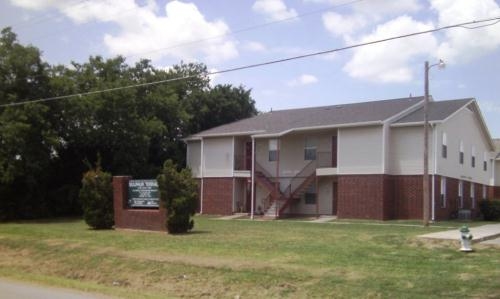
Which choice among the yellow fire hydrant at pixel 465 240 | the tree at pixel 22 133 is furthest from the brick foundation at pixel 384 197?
the tree at pixel 22 133

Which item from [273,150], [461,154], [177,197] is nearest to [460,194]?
[461,154]

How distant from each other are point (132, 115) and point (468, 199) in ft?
72.8

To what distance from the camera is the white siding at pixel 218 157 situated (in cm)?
4066

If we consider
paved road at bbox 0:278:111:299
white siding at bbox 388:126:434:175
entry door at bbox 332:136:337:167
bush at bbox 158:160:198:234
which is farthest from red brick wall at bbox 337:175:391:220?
paved road at bbox 0:278:111:299

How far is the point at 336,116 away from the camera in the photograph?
123ft

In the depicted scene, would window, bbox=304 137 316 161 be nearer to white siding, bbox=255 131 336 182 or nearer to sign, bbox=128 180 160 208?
white siding, bbox=255 131 336 182

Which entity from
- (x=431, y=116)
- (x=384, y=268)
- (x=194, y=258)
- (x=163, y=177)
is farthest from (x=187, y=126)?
(x=384, y=268)

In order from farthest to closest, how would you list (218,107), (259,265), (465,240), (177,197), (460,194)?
(218,107) → (460,194) → (177,197) → (465,240) → (259,265)

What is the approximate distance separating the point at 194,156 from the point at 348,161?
42.9 feet

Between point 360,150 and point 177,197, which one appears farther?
point 360,150

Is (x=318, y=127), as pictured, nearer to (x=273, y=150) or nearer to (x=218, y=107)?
(x=273, y=150)

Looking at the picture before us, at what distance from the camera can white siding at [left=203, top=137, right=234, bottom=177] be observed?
40.7 m

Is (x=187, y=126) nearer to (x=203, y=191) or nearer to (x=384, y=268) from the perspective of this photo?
(x=203, y=191)

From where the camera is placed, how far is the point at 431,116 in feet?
111
